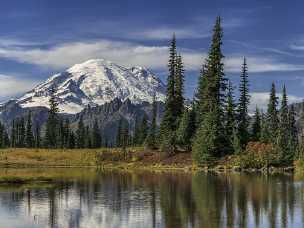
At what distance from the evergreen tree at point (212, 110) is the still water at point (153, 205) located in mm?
39235

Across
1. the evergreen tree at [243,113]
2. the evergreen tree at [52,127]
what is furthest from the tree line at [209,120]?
the evergreen tree at [52,127]

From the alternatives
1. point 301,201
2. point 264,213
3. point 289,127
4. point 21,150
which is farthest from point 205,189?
point 289,127

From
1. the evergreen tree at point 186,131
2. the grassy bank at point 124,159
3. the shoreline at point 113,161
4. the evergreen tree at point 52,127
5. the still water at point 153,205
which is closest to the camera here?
the still water at point 153,205

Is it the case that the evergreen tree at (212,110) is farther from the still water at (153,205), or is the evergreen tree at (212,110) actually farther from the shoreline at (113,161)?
the still water at (153,205)

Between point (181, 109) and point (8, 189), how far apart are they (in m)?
69.9

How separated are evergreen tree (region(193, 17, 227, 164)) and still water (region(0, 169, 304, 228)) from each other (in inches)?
1545

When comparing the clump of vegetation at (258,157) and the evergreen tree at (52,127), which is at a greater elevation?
the evergreen tree at (52,127)

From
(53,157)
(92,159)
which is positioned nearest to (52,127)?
(53,157)

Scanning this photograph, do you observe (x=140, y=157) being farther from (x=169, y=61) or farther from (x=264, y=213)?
(x=264, y=213)

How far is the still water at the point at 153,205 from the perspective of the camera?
35.8 meters

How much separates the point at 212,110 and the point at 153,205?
228 ft

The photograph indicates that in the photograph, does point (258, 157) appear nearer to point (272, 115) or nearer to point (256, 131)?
point (256, 131)

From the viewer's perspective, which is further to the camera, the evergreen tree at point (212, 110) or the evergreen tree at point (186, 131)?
the evergreen tree at point (186, 131)

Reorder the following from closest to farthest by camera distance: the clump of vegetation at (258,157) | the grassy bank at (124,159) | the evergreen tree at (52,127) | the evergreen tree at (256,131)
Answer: the clump of vegetation at (258,157) < the grassy bank at (124,159) < the evergreen tree at (256,131) < the evergreen tree at (52,127)
